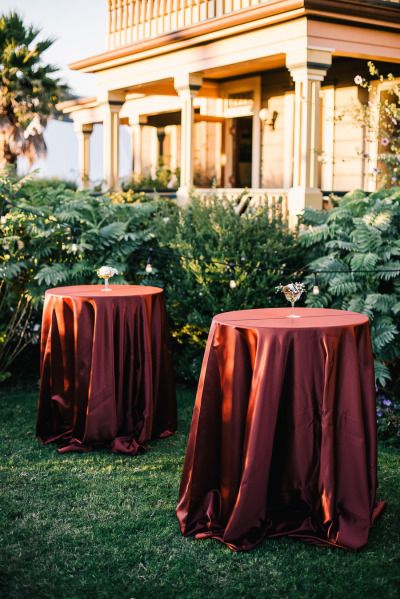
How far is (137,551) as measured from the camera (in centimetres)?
407

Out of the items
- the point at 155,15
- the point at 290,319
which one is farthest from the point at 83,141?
the point at 290,319

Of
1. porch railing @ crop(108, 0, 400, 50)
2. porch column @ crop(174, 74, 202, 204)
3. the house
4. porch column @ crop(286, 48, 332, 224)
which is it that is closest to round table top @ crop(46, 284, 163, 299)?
the house

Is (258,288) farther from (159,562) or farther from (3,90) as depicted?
(3,90)

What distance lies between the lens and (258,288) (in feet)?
24.2

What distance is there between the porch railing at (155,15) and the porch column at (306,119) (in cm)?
259

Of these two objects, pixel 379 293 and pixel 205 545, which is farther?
pixel 379 293

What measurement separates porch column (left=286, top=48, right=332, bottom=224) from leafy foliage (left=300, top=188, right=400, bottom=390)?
10.3ft

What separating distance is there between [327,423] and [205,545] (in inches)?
35.6

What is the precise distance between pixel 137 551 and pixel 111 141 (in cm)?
1207

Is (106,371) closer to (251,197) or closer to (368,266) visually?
(368,266)

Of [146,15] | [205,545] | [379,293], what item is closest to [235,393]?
[205,545]

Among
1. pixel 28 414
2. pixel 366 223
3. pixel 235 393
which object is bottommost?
pixel 28 414

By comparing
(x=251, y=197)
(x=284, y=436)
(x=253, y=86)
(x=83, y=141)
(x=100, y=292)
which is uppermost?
(x=253, y=86)

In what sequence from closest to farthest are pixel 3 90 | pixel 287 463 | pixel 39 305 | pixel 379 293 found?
pixel 287 463
pixel 379 293
pixel 39 305
pixel 3 90
